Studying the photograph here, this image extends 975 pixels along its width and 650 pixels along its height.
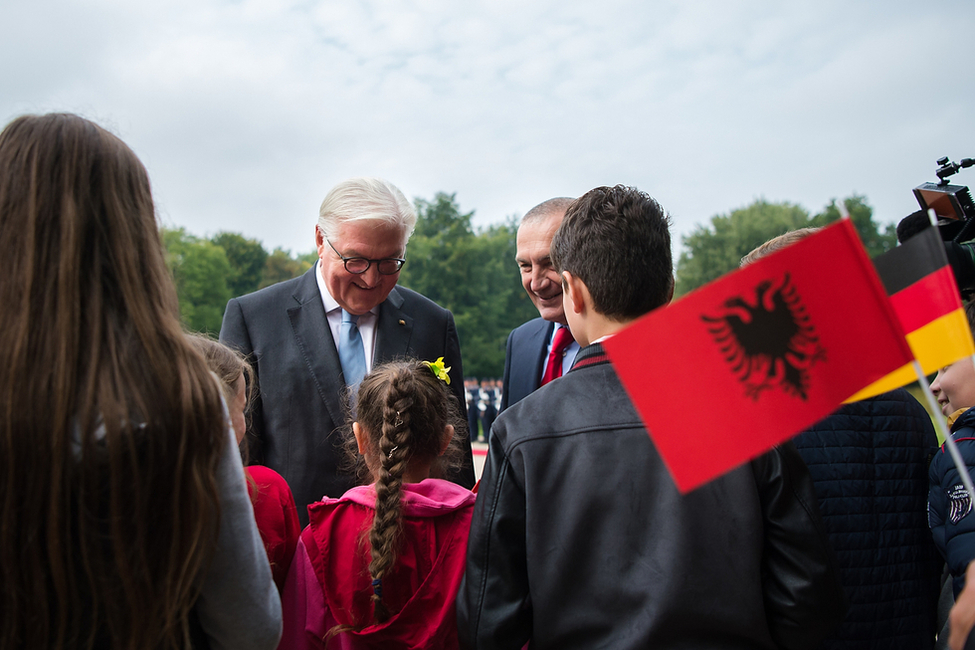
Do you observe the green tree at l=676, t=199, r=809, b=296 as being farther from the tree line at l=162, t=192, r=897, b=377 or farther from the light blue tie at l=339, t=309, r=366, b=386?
the light blue tie at l=339, t=309, r=366, b=386

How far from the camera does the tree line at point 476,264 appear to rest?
51.6m

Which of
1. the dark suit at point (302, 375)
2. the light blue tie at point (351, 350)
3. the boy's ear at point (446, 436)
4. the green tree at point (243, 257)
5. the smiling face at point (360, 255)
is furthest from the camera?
the green tree at point (243, 257)

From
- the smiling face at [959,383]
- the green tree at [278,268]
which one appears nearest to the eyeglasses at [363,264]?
the smiling face at [959,383]

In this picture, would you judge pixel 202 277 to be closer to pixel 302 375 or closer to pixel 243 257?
pixel 243 257

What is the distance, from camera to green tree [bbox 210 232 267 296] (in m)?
64.0

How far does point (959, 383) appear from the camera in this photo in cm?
250

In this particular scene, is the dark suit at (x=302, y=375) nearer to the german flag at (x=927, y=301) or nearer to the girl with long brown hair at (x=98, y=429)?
the girl with long brown hair at (x=98, y=429)

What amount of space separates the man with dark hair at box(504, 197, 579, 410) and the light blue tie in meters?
0.96

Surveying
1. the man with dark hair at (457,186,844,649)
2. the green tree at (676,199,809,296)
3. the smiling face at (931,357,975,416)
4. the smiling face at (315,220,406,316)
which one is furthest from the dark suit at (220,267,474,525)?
the green tree at (676,199,809,296)

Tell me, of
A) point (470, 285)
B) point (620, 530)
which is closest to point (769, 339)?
point (620, 530)

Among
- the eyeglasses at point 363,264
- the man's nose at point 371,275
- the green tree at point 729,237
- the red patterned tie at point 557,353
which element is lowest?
the red patterned tie at point 557,353

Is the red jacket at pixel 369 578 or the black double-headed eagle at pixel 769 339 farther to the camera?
the red jacket at pixel 369 578

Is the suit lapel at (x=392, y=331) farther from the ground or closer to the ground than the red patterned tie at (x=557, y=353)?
farther from the ground

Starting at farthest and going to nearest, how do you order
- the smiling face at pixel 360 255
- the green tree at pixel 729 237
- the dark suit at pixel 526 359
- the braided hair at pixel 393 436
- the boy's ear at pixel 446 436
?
the green tree at pixel 729 237, the dark suit at pixel 526 359, the smiling face at pixel 360 255, the boy's ear at pixel 446 436, the braided hair at pixel 393 436
